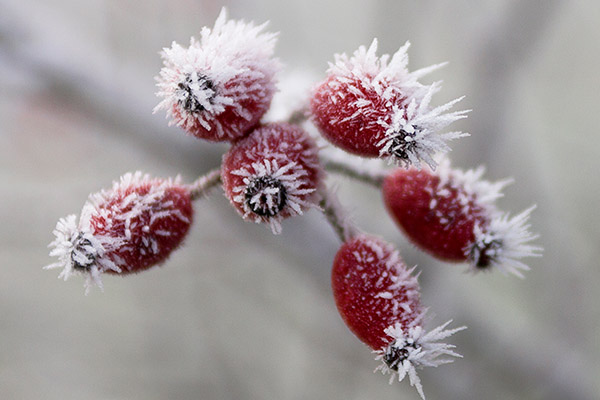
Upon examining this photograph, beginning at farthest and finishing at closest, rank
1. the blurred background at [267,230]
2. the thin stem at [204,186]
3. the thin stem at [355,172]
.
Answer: the blurred background at [267,230] → the thin stem at [355,172] → the thin stem at [204,186]

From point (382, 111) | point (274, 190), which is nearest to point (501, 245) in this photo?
point (382, 111)

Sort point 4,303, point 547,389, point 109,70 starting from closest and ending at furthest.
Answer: point 109,70
point 547,389
point 4,303

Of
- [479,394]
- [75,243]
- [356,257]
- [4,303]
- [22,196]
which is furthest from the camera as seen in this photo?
[4,303]

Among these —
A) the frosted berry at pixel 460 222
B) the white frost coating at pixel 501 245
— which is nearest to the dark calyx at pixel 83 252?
the frosted berry at pixel 460 222

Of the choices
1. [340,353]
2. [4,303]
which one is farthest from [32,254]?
[340,353]

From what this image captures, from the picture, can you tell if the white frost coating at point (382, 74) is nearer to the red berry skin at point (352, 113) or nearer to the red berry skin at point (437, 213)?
the red berry skin at point (352, 113)

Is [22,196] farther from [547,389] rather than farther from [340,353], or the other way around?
[547,389]

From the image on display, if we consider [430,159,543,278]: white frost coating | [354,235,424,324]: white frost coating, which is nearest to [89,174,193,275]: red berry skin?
[354,235,424,324]: white frost coating
